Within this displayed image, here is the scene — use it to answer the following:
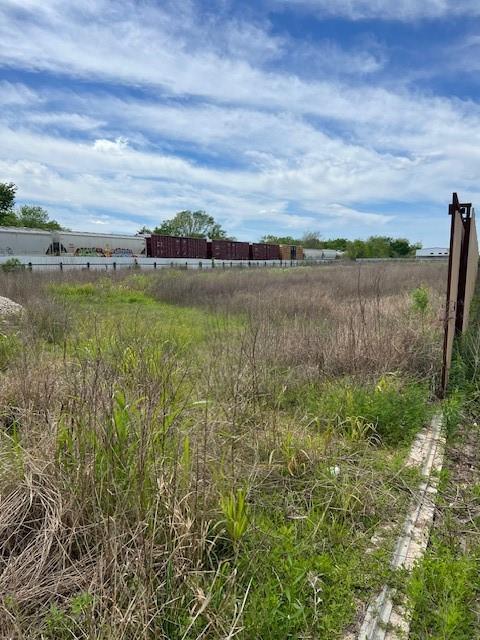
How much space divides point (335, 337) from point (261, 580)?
385cm

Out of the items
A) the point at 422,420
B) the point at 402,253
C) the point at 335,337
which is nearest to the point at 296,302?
the point at 335,337

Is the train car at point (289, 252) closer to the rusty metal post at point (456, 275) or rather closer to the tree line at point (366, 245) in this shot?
Result: the tree line at point (366, 245)

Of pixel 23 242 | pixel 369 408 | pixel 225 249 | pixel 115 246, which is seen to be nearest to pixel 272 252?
pixel 225 249

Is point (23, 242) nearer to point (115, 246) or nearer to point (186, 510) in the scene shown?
point (115, 246)

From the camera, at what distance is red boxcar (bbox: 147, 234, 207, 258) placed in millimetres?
39853

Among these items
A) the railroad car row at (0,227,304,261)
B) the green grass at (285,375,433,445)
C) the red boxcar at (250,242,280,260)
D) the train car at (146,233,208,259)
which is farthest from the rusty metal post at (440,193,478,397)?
the red boxcar at (250,242,280,260)

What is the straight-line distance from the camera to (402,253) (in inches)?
3487

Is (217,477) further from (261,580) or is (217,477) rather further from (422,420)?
(422,420)

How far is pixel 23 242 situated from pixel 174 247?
1533 cm

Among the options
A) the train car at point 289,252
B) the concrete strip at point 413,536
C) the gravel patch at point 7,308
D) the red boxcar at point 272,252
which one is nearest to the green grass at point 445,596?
the concrete strip at point 413,536

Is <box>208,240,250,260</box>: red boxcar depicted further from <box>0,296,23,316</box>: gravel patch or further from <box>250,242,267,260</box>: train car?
<box>0,296,23,316</box>: gravel patch

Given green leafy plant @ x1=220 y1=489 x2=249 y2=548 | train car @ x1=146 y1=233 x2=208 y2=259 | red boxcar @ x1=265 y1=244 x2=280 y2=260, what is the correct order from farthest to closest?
red boxcar @ x1=265 y1=244 x2=280 y2=260 → train car @ x1=146 y1=233 x2=208 y2=259 → green leafy plant @ x1=220 y1=489 x2=249 y2=548

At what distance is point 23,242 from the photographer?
28672mm

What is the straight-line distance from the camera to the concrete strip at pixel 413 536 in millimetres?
1863
